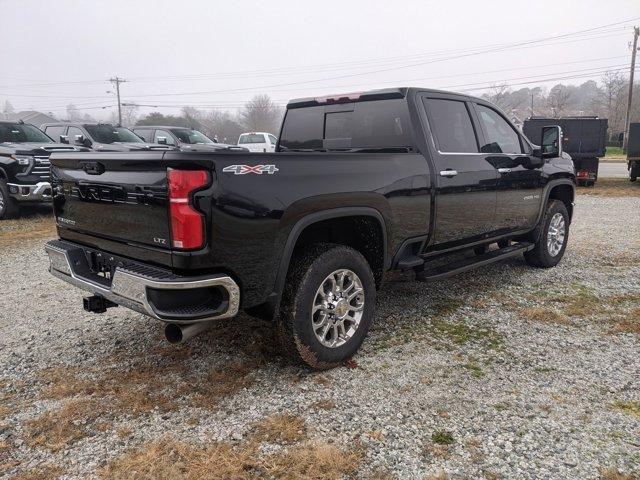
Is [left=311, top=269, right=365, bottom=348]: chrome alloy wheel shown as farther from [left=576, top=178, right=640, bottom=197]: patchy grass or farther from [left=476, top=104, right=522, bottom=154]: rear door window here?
[left=576, top=178, right=640, bottom=197]: patchy grass

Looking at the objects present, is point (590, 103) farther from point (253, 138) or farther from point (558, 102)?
point (253, 138)

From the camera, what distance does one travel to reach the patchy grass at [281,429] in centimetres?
266

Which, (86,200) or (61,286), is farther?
(61,286)

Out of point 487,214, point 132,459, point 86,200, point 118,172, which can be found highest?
point 118,172

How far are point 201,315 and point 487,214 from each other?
3060mm

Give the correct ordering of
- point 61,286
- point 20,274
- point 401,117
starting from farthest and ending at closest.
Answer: point 20,274 → point 61,286 → point 401,117

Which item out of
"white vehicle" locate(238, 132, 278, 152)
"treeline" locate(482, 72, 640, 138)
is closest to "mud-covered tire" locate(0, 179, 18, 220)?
"white vehicle" locate(238, 132, 278, 152)

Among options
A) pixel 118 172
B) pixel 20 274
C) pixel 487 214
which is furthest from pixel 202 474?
pixel 20 274

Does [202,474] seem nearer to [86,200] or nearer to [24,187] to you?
[86,200]

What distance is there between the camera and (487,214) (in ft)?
15.3

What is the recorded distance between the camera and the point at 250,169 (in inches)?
107

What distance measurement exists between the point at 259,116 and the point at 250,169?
80.5 meters

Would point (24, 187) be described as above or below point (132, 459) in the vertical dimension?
Answer: above

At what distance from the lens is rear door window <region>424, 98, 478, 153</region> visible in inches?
164
